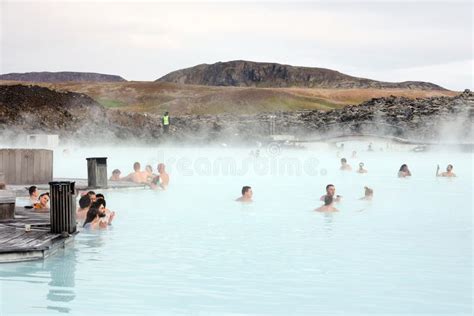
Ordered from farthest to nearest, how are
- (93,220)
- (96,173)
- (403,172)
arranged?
(403,172) → (96,173) → (93,220)

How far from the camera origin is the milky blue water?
9.58 m

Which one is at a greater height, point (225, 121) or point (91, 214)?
point (225, 121)

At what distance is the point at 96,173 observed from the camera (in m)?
21.4

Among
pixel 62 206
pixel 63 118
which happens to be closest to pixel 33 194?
pixel 62 206

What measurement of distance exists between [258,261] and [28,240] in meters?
3.46

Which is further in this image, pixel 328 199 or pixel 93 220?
pixel 328 199

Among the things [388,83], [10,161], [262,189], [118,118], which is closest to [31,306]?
[10,161]

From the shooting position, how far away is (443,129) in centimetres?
6688

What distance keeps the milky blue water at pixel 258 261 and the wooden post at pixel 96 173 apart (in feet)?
1.40

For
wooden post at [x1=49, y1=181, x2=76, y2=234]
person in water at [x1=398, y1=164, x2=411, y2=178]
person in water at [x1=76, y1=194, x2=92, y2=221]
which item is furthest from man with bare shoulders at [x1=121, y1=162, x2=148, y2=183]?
wooden post at [x1=49, y1=181, x2=76, y2=234]

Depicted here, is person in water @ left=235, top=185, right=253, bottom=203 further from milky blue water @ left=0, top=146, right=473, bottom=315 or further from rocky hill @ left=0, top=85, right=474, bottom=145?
rocky hill @ left=0, top=85, right=474, bottom=145

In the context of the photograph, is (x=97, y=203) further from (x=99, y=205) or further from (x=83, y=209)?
(x=83, y=209)

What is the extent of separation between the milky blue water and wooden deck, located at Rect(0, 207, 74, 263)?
0.13 meters

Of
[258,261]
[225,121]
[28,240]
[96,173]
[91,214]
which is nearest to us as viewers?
[28,240]
